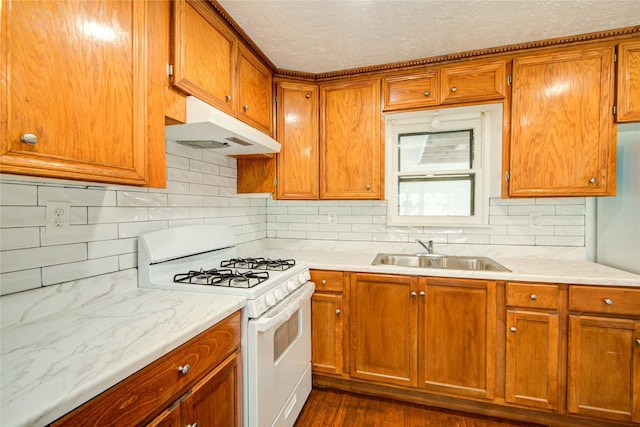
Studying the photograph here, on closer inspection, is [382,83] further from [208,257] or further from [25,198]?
[25,198]

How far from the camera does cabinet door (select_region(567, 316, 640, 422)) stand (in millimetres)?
1515

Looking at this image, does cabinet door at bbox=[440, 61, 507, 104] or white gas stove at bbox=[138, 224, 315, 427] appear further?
cabinet door at bbox=[440, 61, 507, 104]

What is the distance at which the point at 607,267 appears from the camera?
70.7 inches

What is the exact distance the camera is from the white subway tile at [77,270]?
3.49ft

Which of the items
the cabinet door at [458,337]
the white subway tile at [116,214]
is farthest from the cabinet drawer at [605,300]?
the white subway tile at [116,214]

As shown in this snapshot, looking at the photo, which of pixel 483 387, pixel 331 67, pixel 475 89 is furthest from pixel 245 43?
pixel 483 387

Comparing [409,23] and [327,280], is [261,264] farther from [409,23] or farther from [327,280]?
[409,23]

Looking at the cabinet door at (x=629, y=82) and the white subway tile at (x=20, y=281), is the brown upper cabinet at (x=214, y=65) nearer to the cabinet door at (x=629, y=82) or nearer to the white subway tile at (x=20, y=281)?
the white subway tile at (x=20, y=281)

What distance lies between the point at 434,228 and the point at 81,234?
7.49 ft

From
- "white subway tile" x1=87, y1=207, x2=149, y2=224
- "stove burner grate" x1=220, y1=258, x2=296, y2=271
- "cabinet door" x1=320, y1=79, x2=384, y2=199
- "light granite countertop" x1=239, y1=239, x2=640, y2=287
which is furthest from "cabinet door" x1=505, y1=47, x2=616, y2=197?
"white subway tile" x1=87, y1=207, x2=149, y2=224

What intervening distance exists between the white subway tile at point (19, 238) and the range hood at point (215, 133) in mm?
658

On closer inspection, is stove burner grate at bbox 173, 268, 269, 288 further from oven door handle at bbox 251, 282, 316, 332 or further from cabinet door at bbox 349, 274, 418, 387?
cabinet door at bbox 349, 274, 418, 387

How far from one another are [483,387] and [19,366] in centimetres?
218

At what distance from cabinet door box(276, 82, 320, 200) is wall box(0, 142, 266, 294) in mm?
512
